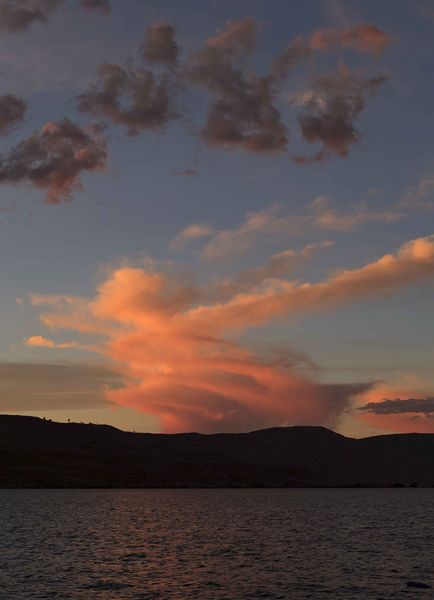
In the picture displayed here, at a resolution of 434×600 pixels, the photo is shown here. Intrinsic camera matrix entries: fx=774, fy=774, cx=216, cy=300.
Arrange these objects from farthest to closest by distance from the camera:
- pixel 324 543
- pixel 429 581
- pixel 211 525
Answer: pixel 211 525, pixel 324 543, pixel 429 581

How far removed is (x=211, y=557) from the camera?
6919 centimetres

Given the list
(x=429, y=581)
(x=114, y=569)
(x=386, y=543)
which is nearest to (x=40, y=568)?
(x=114, y=569)

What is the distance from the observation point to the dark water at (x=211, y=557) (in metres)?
51.0

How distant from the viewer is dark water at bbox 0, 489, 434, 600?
51031mm

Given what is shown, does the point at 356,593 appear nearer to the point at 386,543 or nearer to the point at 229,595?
the point at 229,595

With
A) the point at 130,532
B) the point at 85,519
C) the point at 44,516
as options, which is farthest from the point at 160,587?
the point at 44,516

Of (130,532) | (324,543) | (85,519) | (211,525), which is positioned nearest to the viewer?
(324,543)

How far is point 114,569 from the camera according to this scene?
6044cm

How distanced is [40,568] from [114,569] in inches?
234

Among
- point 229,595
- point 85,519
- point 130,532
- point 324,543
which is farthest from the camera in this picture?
point 85,519

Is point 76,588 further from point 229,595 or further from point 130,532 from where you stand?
point 130,532

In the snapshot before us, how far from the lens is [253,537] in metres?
90.9

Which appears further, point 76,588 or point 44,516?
point 44,516

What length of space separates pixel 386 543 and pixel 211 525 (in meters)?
31.8
